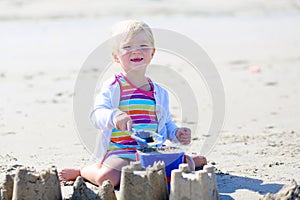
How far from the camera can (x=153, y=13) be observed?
19047mm

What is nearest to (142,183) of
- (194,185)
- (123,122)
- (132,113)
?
(194,185)

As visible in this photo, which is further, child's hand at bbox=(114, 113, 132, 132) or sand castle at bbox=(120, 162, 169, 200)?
child's hand at bbox=(114, 113, 132, 132)

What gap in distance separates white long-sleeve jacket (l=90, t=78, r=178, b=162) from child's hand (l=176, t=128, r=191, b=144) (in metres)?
0.05

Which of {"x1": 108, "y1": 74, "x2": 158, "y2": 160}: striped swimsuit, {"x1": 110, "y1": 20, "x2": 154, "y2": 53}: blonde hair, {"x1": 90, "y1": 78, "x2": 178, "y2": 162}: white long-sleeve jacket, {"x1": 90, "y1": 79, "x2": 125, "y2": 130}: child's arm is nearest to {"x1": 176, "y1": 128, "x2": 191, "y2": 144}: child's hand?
{"x1": 90, "y1": 78, "x2": 178, "y2": 162}: white long-sleeve jacket

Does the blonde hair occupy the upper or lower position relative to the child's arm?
upper

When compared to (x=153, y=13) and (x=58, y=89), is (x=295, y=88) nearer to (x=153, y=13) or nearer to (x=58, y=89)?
(x=58, y=89)

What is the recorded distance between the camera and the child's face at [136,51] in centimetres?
406

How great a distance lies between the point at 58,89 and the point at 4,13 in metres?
10.9

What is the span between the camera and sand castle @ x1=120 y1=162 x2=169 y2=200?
3203 mm

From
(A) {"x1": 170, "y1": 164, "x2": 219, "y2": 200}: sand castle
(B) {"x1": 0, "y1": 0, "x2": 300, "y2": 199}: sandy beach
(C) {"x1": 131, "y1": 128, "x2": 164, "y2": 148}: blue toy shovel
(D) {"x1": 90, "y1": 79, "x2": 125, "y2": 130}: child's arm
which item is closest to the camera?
(A) {"x1": 170, "y1": 164, "x2": 219, "y2": 200}: sand castle

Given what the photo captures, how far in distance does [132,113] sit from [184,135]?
352mm

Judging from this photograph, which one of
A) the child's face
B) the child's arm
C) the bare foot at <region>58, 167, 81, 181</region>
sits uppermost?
the child's face

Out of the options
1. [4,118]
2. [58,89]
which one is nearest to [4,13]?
[58,89]

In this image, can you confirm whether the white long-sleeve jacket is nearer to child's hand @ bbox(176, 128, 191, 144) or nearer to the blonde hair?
child's hand @ bbox(176, 128, 191, 144)
